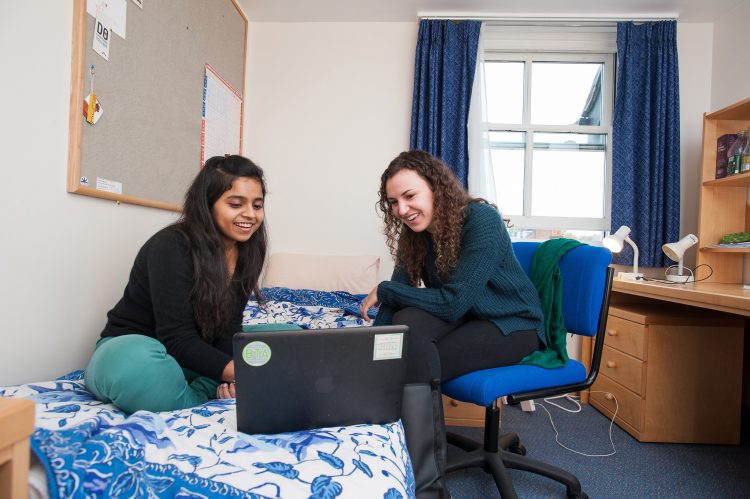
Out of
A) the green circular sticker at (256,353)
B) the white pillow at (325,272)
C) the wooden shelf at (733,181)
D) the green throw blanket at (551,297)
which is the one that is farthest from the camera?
the white pillow at (325,272)

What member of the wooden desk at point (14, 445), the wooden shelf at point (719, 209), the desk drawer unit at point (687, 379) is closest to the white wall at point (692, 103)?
the wooden shelf at point (719, 209)

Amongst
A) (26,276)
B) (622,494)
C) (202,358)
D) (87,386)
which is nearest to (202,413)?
(202,358)

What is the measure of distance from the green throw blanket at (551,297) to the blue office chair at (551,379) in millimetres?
27

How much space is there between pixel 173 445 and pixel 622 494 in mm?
1443

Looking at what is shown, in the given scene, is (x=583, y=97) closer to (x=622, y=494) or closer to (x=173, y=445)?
(x=622, y=494)

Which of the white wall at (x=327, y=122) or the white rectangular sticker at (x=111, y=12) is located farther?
the white wall at (x=327, y=122)

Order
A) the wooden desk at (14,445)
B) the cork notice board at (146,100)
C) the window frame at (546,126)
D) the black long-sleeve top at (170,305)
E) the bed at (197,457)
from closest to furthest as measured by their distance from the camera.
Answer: the wooden desk at (14,445), the bed at (197,457), the black long-sleeve top at (170,305), the cork notice board at (146,100), the window frame at (546,126)

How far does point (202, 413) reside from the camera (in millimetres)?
990

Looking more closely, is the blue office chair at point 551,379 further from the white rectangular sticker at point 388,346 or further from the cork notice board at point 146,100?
the cork notice board at point 146,100

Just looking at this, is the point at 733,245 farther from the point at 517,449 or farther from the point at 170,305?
the point at 170,305

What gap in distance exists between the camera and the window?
291 centimetres

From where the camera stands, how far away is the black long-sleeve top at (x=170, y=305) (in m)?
1.11

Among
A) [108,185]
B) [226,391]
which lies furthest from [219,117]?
[226,391]

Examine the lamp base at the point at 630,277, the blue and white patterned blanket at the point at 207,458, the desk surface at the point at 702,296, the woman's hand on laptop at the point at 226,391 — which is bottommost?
the woman's hand on laptop at the point at 226,391
